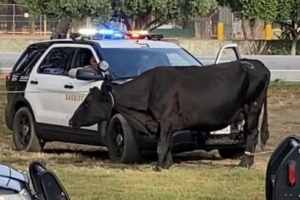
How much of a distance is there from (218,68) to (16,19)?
44034 mm

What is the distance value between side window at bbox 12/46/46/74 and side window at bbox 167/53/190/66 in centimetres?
215

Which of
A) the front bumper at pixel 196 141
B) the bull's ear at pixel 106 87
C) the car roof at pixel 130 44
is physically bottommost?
the front bumper at pixel 196 141

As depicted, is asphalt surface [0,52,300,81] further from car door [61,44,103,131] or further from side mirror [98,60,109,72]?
side mirror [98,60,109,72]

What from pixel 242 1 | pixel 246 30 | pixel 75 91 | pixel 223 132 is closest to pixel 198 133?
pixel 223 132

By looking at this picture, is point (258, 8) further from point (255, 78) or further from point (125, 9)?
point (255, 78)

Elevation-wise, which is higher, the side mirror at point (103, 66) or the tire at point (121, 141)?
the side mirror at point (103, 66)

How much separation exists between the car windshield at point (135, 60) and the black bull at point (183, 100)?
0.84 m

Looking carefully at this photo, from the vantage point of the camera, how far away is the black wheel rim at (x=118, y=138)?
12.0m

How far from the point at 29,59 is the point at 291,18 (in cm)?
3041

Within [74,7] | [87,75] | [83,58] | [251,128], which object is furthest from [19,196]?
[74,7]

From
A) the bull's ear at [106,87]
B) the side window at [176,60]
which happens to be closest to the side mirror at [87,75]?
the bull's ear at [106,87]

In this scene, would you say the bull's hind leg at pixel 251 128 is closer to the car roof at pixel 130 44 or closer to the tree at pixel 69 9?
the car roof at pixel 130 44

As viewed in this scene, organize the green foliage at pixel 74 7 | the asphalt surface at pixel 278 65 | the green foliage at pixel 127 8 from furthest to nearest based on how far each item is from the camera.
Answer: the green foliage at pixel 127 8
the green foliage at pixel 74 7
the asphalt surface at pixel 278 65

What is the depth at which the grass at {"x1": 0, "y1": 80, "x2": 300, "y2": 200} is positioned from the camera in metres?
8.94
